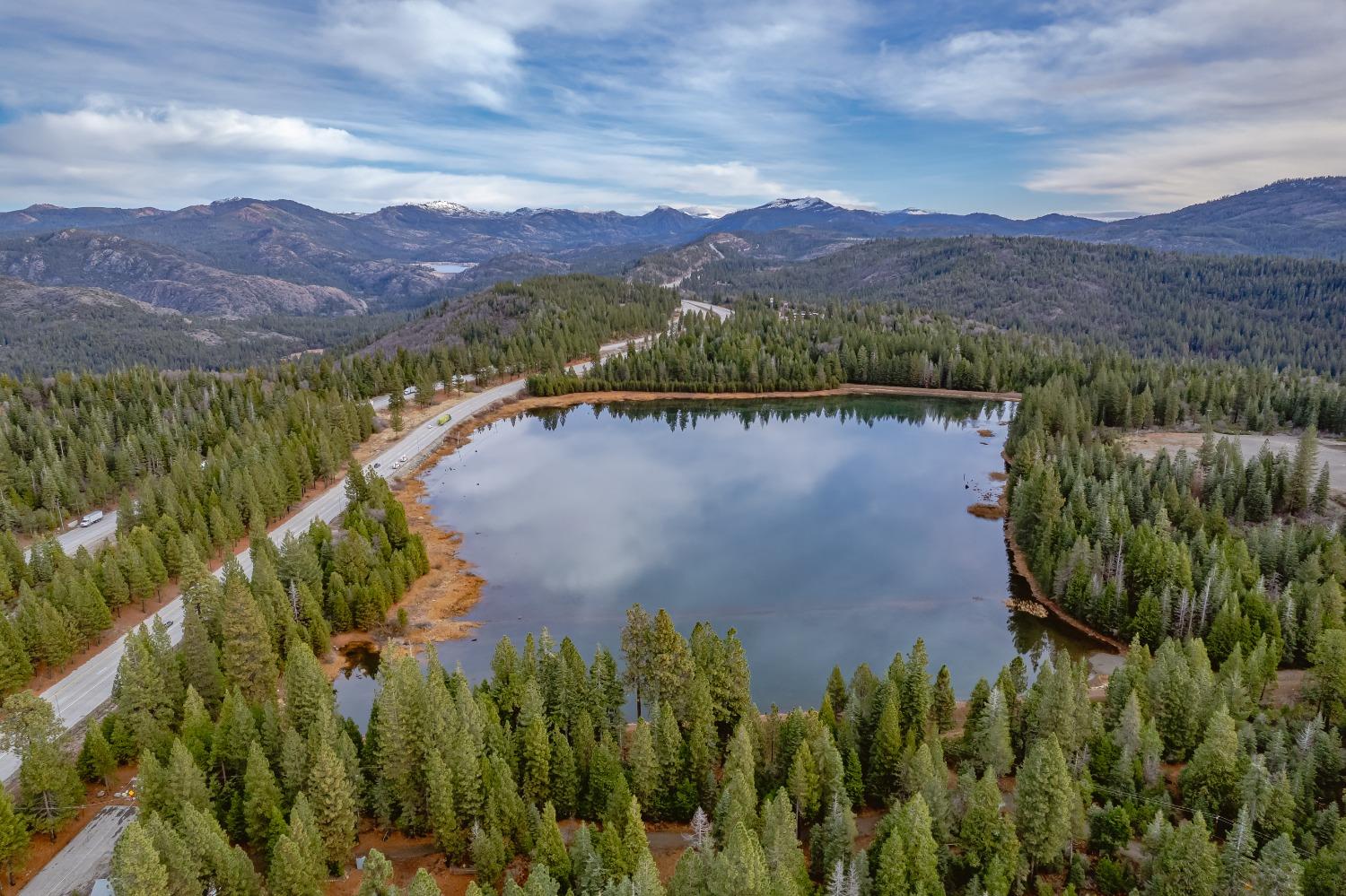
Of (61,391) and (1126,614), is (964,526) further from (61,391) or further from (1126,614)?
(61,391)

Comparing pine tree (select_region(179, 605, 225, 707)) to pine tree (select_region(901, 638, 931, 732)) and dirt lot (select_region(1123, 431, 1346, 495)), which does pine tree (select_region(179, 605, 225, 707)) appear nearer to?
pine tree (select_region(901, 638, 931, 732))

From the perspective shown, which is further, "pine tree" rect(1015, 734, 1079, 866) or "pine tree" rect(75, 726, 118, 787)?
"pine tree" rect(75, 726, 118, 787)

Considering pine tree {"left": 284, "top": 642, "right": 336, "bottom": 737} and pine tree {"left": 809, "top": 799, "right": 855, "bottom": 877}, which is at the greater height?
pine tree {"left": 284, "top": 642, "right": 336, "bottom": 737}

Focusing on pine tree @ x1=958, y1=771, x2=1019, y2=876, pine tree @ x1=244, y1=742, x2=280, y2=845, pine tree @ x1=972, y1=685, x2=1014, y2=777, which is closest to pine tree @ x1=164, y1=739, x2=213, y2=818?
pine tree @ x1=244, y1=742, x2=280, y2=845

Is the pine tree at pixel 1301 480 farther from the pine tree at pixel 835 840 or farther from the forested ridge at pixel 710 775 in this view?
the pine tree at pixel 835 840

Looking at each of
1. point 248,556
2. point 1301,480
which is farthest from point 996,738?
point 248,556

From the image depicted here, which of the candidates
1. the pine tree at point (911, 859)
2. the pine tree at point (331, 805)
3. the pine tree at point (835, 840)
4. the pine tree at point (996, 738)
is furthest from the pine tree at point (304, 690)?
the pine tree at point (996, 738)
